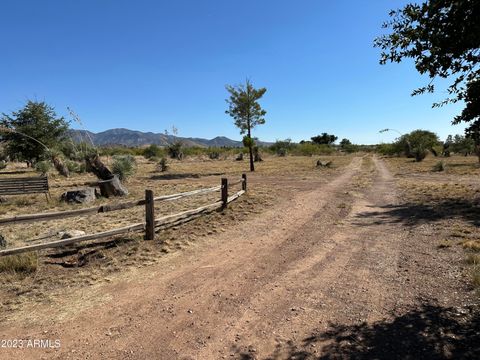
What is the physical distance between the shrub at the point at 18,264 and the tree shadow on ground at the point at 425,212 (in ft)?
27.0

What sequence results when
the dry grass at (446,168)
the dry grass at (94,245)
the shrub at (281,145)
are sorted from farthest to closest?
1. the shrub at (281,145)
2. the dry grass at (446,168)
3. the dry grass at (94,245)

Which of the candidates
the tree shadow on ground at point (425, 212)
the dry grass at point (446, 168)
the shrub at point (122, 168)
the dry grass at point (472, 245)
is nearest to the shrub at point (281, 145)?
the dry grass at point (446, 168)

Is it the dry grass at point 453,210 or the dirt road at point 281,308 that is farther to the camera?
the dry grass at point 453,210

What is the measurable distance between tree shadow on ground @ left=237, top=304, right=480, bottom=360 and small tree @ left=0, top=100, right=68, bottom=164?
30.4 m

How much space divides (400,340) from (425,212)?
299 inches

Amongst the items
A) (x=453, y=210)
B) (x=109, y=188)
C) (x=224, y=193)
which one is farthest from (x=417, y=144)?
(x=109, y=188)

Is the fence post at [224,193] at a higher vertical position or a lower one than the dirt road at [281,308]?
higher

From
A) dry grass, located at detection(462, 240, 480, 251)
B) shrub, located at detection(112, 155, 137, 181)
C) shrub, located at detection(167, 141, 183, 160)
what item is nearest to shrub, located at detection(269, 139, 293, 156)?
shrub, located at detection(167, 141, 183, 160)

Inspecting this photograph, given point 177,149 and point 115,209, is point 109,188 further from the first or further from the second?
point 177,149

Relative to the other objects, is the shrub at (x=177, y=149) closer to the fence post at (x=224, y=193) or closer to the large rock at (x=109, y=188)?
the large rock at (x=109, y=188)

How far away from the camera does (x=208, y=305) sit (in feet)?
14.4

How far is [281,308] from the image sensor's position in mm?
4266

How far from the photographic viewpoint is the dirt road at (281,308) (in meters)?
3.41

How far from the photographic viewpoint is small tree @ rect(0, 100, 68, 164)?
2781cm
